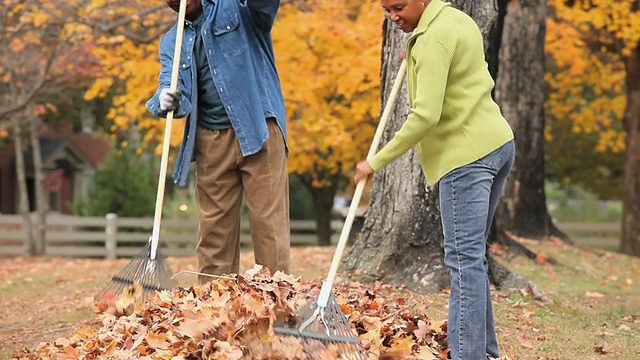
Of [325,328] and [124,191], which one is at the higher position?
[325,328]

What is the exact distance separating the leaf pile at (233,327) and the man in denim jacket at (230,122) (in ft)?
1.58

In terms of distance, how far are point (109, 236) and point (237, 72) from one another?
15369 mm

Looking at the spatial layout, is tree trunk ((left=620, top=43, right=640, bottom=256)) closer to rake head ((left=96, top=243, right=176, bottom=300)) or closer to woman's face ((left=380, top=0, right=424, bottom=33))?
rake head ((left=96, top=243, right=176, bottom=300))

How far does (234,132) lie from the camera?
537cm

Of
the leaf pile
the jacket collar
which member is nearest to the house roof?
the leaf pile

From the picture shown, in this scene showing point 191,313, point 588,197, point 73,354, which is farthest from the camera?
point 588,197

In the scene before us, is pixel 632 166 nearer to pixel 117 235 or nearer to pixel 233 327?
pixel 117 235

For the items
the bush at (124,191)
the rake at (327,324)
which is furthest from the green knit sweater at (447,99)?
the bush at (124,191)

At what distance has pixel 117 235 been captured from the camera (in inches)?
795

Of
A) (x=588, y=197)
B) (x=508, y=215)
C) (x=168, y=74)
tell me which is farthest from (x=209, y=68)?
(x=588, y=197)

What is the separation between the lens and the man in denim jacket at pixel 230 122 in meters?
5.30

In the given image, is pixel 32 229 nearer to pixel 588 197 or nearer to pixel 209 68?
pixel 209 68

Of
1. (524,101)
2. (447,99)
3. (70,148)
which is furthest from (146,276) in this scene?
(70,148)

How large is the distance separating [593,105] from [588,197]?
16.3 m
